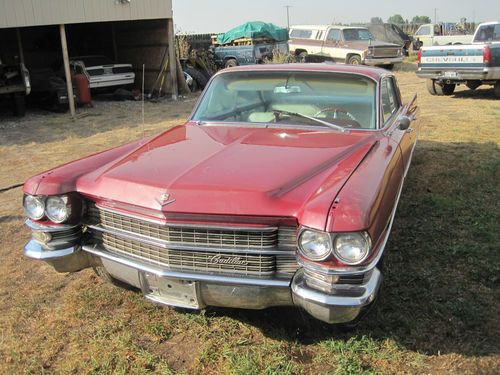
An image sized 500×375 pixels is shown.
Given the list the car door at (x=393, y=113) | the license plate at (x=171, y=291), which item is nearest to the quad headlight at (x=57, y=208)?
the license plate at (x=171, y=291)

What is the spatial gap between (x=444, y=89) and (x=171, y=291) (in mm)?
12657

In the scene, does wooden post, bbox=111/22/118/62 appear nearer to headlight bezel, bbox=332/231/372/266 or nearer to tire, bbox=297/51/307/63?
tire, bbox=297/51/307/63

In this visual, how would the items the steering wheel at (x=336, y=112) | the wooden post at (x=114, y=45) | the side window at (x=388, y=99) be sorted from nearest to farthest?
the steering wheel at (x=336, y=112) < the side window at (x=388, y=99) < the wooden post at (x=114, y=45)

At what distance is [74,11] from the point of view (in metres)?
12.1

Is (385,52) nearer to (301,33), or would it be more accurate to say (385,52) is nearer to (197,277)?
(301,33)

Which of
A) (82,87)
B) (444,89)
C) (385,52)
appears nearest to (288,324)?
(82,87)

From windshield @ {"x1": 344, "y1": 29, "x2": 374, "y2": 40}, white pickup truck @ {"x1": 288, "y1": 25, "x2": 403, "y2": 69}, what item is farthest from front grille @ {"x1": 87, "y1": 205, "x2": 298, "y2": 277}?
windshield @ {"x1": 344, "y1": 29, "x2": 374, "y2": 40}

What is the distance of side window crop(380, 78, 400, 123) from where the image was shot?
4.03m

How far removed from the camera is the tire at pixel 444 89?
44.2ft

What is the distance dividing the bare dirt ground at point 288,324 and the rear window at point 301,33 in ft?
59.7

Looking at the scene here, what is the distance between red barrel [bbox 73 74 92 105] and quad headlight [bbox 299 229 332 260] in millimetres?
12145

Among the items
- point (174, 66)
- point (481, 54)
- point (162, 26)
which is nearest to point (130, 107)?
point (174, 66)

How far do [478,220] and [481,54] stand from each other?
27.3 ft

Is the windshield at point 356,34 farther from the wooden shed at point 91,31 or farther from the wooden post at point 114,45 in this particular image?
the wooden post at point 114,45
